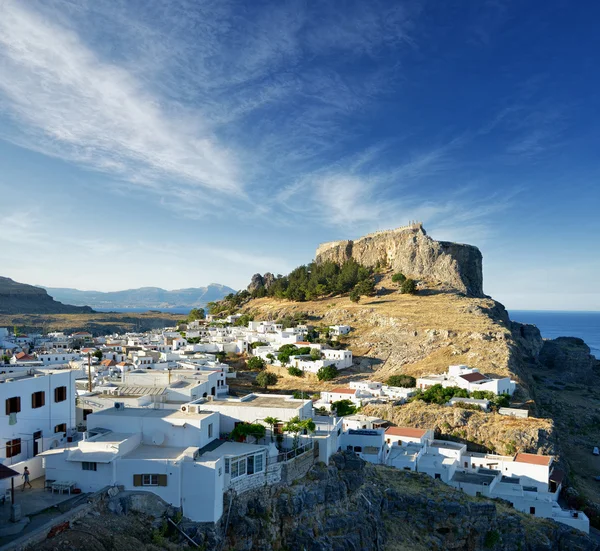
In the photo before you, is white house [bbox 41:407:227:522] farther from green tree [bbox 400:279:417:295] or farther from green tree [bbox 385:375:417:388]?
green tree [bbox 400:279:417:295]

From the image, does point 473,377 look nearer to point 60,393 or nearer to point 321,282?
point 60,393

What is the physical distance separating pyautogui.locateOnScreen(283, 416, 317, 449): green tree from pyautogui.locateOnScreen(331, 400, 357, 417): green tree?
2012cm

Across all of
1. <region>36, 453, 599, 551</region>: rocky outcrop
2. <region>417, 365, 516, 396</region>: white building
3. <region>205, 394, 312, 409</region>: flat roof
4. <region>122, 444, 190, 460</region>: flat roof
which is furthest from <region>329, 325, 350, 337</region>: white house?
<region>122, 444, 190, 460</region>: flat roof

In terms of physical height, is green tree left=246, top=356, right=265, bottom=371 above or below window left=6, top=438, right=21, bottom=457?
below

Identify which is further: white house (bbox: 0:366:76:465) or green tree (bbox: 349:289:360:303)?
green tree (bbox: 349:289:360:303)

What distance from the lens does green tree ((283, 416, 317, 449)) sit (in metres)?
19.4

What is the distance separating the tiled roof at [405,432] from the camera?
105 feet

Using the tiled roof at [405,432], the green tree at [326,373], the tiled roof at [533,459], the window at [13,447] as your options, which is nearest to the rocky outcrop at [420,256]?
the green tree at [326,373]

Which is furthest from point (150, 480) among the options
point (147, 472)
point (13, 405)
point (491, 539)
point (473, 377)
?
point (473, 377)

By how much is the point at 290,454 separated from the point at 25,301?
500 ft

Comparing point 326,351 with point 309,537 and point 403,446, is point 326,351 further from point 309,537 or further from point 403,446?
point 309,537

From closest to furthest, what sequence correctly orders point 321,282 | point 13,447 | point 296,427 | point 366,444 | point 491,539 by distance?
point 13,447 → point 296,427 → point 491,539 → point 366,444 → point 321,282

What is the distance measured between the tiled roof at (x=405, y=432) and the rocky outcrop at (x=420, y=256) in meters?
50.1

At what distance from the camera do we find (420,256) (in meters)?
85.0
